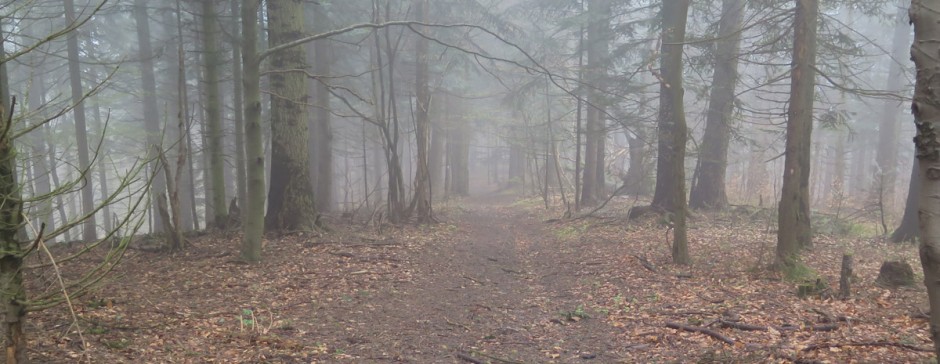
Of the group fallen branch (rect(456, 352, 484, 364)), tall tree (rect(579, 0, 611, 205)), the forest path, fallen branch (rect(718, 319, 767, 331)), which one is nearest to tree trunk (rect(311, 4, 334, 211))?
the forest path

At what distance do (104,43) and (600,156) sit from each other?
22575mm

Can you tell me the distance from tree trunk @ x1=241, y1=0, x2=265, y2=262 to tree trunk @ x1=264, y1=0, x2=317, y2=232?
2012 millimetres

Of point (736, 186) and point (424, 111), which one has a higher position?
point (424, 111)

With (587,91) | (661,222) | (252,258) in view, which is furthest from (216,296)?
(587,91)

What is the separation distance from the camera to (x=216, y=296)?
7215 mm

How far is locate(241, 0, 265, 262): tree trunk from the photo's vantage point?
815 cm

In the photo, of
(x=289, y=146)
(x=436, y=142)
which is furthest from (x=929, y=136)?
(x=436, y=142)

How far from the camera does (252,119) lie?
8.30m

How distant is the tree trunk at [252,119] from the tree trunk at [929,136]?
7690 mm

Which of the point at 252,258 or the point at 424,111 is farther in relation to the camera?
the point at 424,111

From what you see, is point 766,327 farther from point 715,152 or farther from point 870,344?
point 715,152

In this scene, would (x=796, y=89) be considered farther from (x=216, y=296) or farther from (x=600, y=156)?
(x=600, y=156)

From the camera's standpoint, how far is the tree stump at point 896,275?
693 cm

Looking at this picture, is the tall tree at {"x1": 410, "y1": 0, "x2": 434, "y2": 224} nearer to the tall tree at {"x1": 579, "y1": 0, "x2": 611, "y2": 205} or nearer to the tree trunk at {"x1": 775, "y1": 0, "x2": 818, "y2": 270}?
the tall tree at {"x1": 579, "y1": 0, "x2": 611, "y2": 205}
